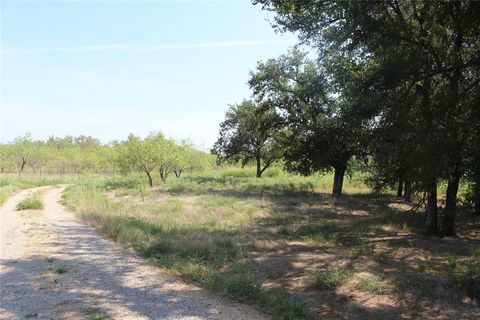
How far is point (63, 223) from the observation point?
47.8 ft

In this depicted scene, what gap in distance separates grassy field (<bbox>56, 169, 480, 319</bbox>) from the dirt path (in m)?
0.54

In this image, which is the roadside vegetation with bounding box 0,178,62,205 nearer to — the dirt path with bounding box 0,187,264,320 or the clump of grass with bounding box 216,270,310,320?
the dirt path with bounding box 0,187,264,320

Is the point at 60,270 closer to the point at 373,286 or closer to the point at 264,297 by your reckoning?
the point at 264,297

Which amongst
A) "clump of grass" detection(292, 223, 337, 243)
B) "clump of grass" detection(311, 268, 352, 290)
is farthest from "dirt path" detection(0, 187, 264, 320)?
"clump of grass" detection(292, 223, 337, 243)

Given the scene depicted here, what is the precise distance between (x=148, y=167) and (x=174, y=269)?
28.7 meters

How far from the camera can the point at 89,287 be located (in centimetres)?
720

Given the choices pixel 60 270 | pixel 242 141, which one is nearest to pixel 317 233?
pixel 60 270

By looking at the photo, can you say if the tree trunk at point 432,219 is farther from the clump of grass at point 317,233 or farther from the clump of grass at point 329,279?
the clump of grass at point 329,279

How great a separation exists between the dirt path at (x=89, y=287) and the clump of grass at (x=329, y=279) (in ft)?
6.18

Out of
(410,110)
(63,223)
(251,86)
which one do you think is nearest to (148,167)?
(251,86)

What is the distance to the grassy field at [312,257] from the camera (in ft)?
23.3

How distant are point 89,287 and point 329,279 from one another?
439 centimetres

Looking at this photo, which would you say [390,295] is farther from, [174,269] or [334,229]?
[334,229]

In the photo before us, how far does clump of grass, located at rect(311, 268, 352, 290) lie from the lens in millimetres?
7704
